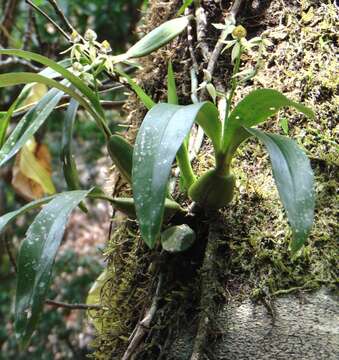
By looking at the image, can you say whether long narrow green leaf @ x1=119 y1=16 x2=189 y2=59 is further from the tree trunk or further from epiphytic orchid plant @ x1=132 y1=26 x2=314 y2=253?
epiphytic orchid plant @ x1=132 y1=26 x2=314 y2=253

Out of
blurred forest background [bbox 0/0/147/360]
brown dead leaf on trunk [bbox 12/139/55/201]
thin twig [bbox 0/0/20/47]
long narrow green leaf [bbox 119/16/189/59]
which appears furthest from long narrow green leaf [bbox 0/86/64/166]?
thin twig [bbox 0/0/20/47]

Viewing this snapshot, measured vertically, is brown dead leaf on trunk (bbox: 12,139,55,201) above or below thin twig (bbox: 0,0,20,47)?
below

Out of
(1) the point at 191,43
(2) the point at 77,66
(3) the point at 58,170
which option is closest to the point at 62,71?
(2) the point at 77,66

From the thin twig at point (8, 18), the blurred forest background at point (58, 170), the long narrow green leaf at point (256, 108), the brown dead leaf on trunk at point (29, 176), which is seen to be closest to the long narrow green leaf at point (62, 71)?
the long narrow green leaf at point (256, 108)

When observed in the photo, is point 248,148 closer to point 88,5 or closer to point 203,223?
point 203,223

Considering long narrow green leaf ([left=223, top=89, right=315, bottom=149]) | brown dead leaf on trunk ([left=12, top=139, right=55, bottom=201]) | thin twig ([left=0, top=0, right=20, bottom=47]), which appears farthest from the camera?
thin twig ([left=0, top=0, right=20, bottom=47])

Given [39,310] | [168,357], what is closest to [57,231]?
[39,310]

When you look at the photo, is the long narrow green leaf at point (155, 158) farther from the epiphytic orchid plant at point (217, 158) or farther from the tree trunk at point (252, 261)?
the tree trunk at point (252, 261)

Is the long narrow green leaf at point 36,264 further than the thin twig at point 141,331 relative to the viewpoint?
No
